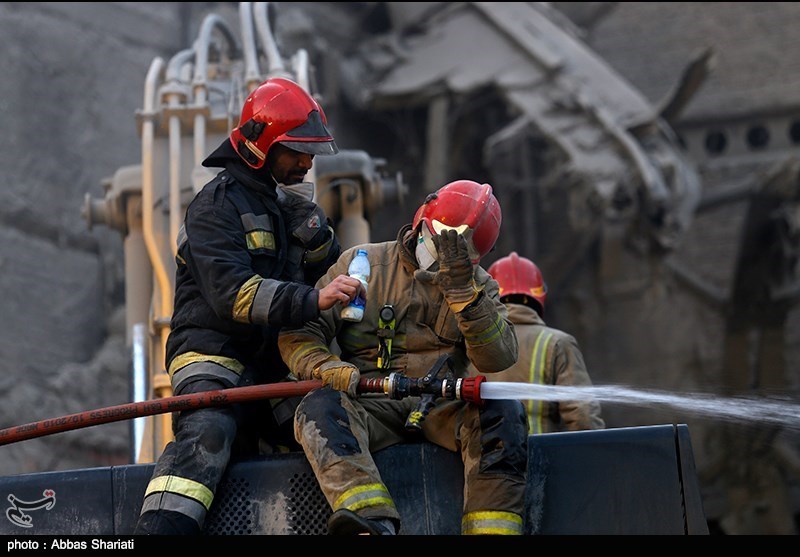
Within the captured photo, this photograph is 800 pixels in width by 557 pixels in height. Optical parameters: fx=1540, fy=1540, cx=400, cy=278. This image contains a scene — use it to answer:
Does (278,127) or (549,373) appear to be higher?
(278,127)

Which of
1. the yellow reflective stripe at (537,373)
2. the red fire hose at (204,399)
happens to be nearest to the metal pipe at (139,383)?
the yellow reflective stripe at (537,373)

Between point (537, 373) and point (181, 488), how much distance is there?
257cm

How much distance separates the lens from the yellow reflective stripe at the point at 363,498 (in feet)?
15.3

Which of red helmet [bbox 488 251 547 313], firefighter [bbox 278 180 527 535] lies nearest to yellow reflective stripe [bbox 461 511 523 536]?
firefighter [bbox 278 180 527 535]

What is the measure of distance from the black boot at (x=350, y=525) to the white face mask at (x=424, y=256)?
101 centimetres

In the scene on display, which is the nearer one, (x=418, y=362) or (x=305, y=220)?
(x=418, y=362)

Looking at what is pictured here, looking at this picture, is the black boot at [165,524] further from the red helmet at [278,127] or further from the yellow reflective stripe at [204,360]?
the red helmet at [278,127]

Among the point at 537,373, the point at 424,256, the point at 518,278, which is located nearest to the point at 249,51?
the point at 518,278

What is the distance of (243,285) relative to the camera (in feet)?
16.4

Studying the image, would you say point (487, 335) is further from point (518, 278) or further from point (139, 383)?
point (139, 383)

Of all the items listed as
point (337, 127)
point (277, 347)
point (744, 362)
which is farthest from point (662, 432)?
point (744, 362)

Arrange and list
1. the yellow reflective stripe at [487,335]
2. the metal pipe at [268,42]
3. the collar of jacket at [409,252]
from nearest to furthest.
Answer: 1. the yellow reflective stripe at [487,335]
2. the collar of jacket at [409,252]
3. the metal pipe at [268,42]

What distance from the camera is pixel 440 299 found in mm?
5281

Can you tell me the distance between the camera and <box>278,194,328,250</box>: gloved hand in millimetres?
5426
